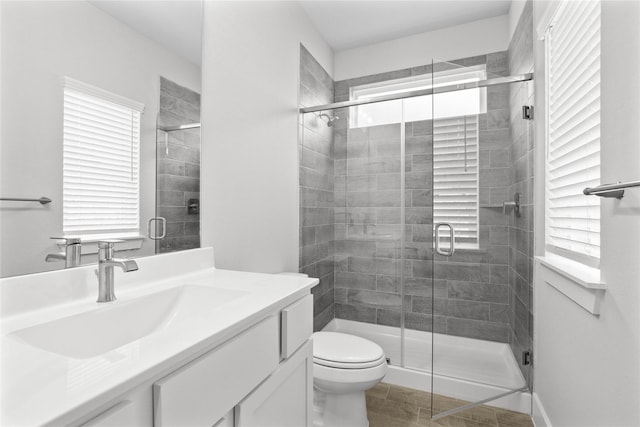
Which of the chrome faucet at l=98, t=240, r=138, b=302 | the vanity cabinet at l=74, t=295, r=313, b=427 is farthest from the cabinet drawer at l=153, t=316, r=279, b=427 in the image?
the chrome faucet at l=98, t=240, r=138, b=302

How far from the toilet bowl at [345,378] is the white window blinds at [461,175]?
803 mm

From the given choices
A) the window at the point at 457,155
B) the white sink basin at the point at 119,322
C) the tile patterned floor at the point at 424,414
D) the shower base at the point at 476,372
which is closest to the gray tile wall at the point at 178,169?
the white sink basin at the point at 119,322

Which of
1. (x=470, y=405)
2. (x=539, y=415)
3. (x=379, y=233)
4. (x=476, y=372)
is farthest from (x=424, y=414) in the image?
(x=379, y=233)

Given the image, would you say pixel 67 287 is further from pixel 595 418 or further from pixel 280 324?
pixel 595 418

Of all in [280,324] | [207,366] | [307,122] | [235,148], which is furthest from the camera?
[307,122]

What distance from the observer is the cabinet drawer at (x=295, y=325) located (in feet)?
3.20

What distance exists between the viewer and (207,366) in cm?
67

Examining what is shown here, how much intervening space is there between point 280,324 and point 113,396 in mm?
545

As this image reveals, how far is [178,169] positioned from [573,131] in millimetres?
1610

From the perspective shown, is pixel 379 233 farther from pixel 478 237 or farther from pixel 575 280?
pixel 575 280

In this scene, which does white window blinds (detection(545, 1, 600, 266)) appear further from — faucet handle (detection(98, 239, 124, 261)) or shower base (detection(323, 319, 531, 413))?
faucet handle (detection(98, 239, 124, 261))

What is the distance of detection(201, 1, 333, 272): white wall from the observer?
59.2 inches

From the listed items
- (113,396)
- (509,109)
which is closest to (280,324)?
(113,396)

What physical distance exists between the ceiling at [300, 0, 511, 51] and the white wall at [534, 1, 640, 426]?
5.33 feet
